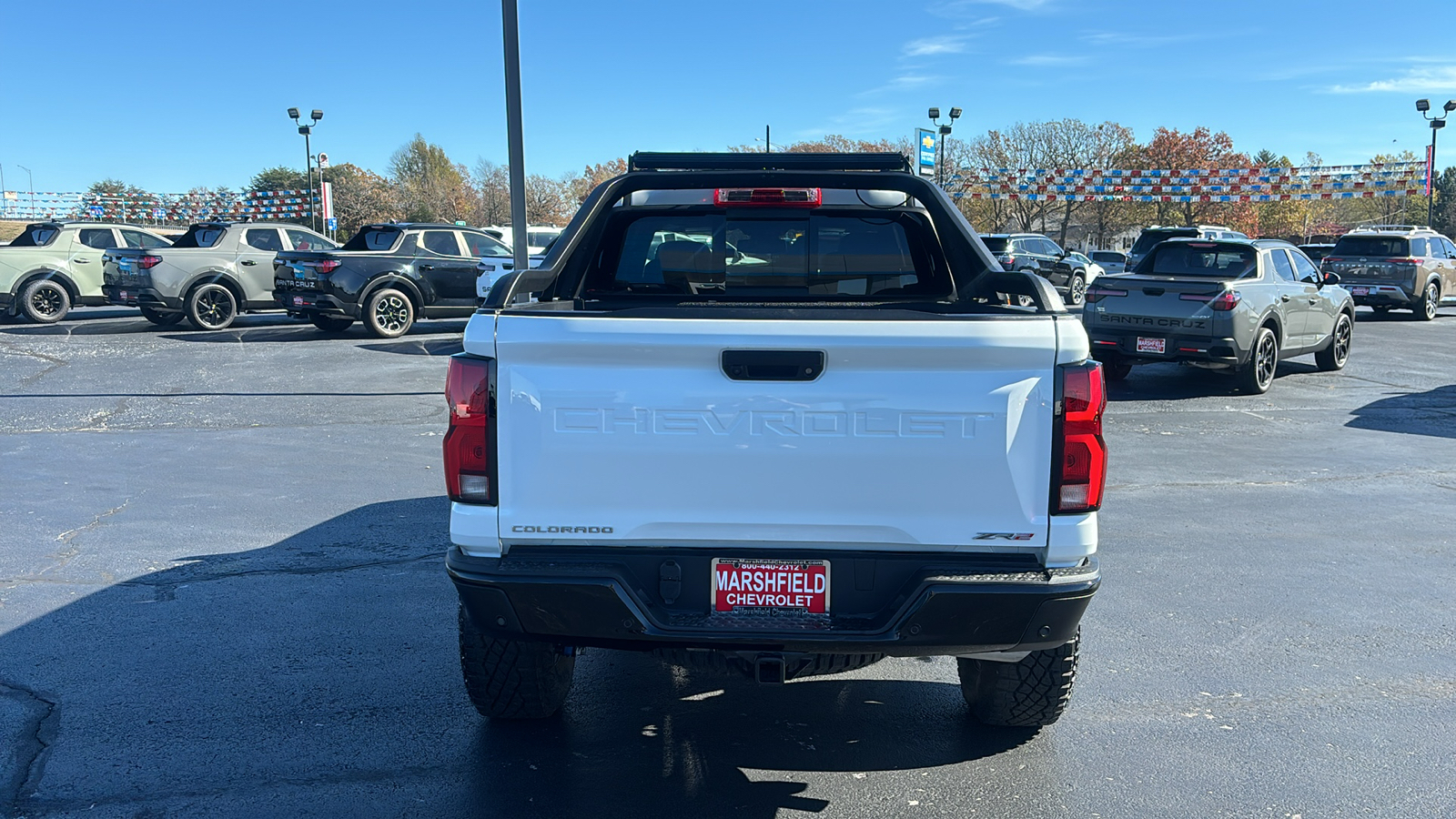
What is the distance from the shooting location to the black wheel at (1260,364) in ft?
39.0

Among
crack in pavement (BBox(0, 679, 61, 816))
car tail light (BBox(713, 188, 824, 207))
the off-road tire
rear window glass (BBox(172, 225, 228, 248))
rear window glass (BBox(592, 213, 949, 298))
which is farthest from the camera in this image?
rear window glass (BBox(172, 225, 228, 248))

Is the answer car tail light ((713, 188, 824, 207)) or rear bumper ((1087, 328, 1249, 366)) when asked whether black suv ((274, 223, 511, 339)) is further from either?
car tail light ((713, 188, 824, 207))

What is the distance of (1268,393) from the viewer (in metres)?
12.3

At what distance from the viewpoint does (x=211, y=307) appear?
18.1m

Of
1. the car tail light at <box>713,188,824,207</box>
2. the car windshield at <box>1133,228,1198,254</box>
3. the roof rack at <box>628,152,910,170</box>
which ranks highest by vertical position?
the car windshield at <box>1133,228,1198,254</box>

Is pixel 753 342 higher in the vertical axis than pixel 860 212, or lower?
lower

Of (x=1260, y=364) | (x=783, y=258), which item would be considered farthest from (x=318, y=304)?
(x=783, y=258)

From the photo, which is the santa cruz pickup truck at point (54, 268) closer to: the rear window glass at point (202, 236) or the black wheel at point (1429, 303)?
the rear window glass at point (202, 236)

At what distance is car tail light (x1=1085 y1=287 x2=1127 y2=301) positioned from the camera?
39.9 feet

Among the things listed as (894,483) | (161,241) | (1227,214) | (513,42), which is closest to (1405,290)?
(513,42)

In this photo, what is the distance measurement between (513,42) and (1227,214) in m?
61.2

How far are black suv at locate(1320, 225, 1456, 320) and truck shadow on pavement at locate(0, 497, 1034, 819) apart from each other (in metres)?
21.4

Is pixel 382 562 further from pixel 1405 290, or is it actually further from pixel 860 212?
pixel 1405 290

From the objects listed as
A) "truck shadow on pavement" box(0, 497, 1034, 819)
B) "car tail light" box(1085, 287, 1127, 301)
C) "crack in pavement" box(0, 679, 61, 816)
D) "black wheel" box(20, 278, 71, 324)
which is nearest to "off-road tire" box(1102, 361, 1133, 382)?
"car tail light" box(1085, 287, 1127, 301)
